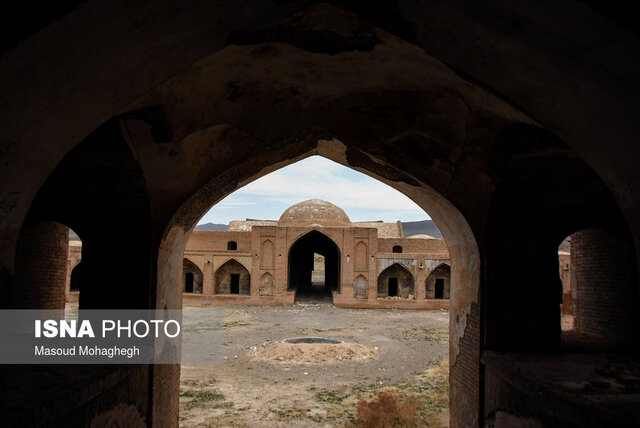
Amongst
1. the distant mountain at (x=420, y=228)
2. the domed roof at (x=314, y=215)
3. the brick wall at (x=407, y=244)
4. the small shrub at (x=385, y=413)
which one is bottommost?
the small shrub at (x=385, y=413)

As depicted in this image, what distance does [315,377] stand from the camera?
30.5ft

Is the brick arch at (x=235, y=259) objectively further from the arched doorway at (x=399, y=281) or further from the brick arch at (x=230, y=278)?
the arched doorway at (x=399, y=281)

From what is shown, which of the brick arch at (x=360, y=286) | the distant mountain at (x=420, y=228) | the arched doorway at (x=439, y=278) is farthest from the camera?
the distant mountain at (x=420, y=228)

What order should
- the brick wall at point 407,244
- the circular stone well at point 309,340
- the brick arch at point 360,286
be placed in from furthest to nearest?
the brick wall at point 407,244 → the brick arch at point 360,286 → the circular stone well at point 309,340

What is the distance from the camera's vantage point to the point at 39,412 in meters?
3.29

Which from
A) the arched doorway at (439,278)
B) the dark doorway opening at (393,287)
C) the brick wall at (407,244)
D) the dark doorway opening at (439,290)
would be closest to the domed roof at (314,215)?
the brick wall at (407,244)

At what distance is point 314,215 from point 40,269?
57.9 ft

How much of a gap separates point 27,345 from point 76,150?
264 cm

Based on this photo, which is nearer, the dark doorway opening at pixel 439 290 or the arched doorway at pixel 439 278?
the arched doorway at pixel 439 278

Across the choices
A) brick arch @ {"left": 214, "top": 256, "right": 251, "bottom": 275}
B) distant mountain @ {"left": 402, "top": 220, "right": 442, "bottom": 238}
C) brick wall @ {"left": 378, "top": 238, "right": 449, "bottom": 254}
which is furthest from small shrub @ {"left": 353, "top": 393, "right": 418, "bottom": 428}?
distant mountain @ {"left": 402, "top": 220, "right": 442, "bottom": 238}

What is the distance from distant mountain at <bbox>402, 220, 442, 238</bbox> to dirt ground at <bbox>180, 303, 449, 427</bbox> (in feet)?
179

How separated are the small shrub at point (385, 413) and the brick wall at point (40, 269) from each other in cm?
512

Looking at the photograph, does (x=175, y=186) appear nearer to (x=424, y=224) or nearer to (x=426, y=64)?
(x=426, y=64)

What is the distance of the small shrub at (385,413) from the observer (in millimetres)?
6848
